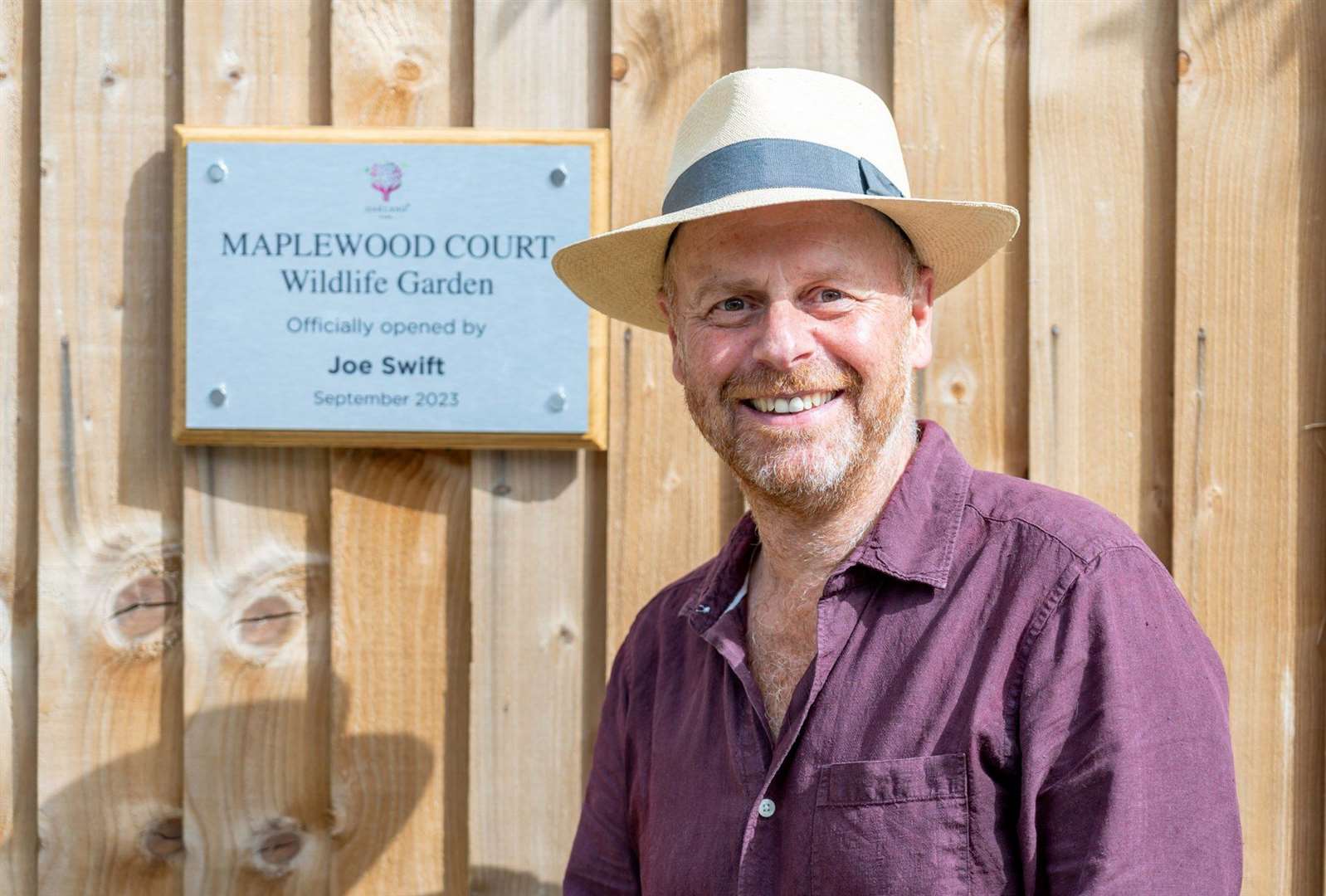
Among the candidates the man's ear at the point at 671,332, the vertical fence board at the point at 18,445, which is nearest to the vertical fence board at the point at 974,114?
the man's ear at the point at 671,332

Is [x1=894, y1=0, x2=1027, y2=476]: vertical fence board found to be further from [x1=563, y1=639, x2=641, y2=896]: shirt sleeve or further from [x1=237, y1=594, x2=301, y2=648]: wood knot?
[x1=237, y1=594, x2=301, y2=648]: wood knot

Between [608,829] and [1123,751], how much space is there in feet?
2.91

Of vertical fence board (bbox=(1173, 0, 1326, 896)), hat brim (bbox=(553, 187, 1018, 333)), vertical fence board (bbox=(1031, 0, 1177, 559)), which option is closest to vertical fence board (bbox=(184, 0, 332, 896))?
hat brim (bbox=(553, 187, 1018, 333))

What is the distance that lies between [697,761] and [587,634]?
53cm

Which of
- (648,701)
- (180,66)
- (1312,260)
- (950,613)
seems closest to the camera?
(950,613)

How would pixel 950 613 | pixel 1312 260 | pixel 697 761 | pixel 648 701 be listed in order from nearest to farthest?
1. pixel 950 613
2. pixel 697 761
3. pixel 648 701
4. pixel 1312 260

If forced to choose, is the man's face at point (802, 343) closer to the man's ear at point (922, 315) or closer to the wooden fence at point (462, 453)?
the man's ear at point (922, 315)

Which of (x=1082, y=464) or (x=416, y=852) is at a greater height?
(x=1082, y=464)

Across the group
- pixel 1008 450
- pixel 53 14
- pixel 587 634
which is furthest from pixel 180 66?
pixel 1008 450

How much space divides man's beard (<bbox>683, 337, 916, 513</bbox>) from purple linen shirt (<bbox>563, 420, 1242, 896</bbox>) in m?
0.08

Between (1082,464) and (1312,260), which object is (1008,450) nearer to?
(1082,464)

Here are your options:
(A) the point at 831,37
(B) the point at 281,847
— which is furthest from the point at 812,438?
(B) the point at 281,847

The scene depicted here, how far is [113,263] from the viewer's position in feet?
7.66

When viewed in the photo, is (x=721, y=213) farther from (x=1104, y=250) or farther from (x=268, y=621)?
(x=268, y=621)
